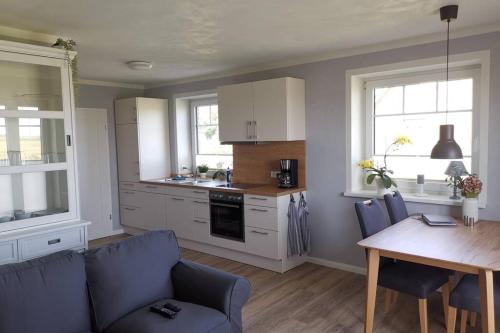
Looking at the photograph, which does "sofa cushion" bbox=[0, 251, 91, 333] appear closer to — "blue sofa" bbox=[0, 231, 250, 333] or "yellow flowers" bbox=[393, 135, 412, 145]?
"blue sofa" bbox=[0, 231, 250, 333]

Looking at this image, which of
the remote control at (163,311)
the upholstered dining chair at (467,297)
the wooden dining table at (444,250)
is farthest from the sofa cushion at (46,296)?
the upholstered dining chair at (467,297)

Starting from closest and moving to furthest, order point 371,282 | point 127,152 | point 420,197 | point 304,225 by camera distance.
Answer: point 371,282 → point 420,197 → point 304,225 → point 127,152

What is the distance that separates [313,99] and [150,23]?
2030 mm

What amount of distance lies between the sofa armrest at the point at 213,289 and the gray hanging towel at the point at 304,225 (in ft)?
6.18

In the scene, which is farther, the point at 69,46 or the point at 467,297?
the point at 69,46

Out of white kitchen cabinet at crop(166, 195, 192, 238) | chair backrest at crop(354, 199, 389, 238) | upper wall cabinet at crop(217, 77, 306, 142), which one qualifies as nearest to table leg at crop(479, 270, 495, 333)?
chair backrest at crop(354, 199, 389, 238)

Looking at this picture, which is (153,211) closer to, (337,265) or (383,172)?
(337,265)

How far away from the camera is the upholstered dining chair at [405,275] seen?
8.61ft

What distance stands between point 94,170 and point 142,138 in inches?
33.3

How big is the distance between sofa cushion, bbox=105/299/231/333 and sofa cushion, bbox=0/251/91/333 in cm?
23

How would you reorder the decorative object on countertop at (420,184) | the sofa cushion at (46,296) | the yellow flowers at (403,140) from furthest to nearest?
the yellow flowers at (403,140) → the decorative object on countertop at (420,184) → the sofa cushion at (46,296)

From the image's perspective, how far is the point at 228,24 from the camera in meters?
2.99

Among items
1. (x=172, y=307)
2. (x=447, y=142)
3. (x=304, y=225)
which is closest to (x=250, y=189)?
(x=304, y=225)

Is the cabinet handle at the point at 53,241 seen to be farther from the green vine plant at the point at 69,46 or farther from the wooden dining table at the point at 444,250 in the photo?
the wooden dining table at the point at 444,250
